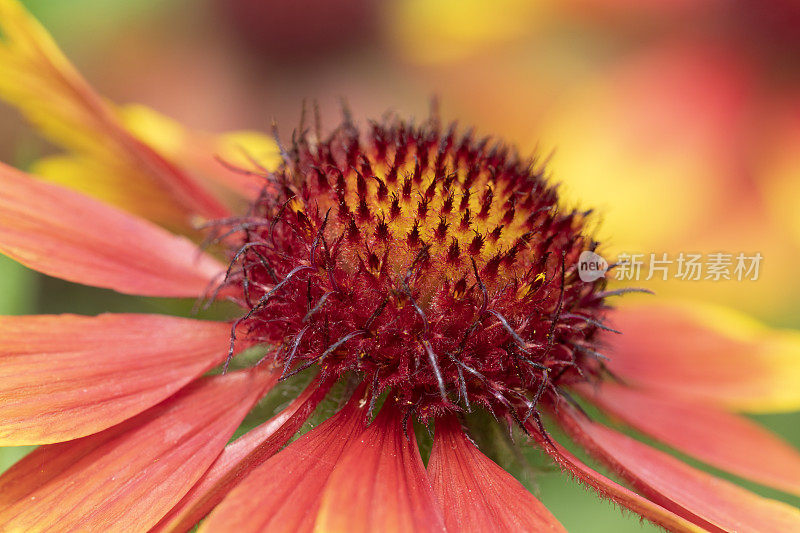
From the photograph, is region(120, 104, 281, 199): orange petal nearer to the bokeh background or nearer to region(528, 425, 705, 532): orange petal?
the bokeh background

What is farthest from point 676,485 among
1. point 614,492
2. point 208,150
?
point 208,150

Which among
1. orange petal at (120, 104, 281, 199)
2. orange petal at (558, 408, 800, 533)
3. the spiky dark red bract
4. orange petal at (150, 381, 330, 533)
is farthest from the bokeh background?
orange petal at (150, 381, 330, 533)

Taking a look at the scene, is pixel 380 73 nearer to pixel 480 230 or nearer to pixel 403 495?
pixel 480 230

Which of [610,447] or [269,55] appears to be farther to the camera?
[269,55]

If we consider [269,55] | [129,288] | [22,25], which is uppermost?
[269,55]

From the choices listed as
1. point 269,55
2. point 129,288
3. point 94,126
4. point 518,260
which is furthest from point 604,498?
point 269,55

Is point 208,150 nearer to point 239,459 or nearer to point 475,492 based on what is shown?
point 239,459

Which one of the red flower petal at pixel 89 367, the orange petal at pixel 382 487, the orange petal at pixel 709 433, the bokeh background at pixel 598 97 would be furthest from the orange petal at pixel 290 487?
the bokeh background at pixel 598 97
